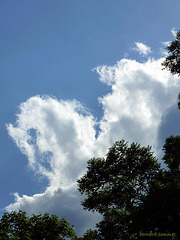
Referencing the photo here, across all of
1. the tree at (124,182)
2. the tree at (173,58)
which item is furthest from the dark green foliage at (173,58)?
the tree at (124,182)

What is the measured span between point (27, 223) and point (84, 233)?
7965 millimetres

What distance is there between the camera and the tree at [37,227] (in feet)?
70.1

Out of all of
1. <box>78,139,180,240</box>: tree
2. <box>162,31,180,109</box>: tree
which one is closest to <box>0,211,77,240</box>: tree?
<box>78,139,180,240</box>: tree

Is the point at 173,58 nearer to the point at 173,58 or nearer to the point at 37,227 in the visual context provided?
the point at 173,58

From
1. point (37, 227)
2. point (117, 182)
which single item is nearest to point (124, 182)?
point (117, 182)

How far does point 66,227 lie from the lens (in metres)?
23.5

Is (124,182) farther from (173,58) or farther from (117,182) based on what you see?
(173,58)

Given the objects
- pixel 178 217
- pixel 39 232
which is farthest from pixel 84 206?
pixel 178 217

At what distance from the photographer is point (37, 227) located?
23.2 m

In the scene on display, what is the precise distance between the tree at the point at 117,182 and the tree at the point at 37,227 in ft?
17.5

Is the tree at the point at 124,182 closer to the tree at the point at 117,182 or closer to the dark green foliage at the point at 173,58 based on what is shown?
the tree at the point at 117,182

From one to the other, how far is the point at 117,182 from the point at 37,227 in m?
11.5

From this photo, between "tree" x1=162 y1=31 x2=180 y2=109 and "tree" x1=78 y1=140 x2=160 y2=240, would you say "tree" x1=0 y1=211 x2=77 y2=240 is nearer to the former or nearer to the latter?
"tree" x1=78 y1=140 x2=160 y2=240

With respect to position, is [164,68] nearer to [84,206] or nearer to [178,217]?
[178,217]
